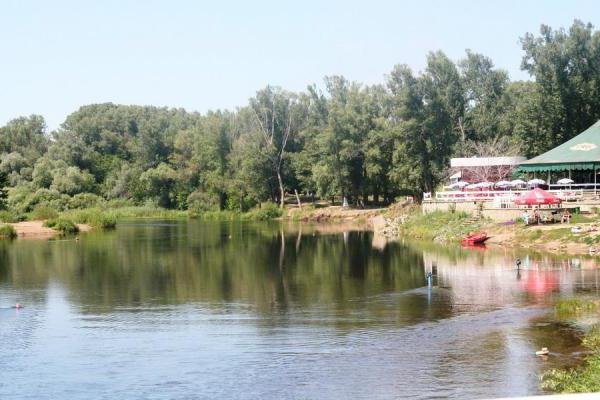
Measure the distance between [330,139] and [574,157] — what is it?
148 feet

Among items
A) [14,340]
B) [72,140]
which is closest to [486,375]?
[14,340]

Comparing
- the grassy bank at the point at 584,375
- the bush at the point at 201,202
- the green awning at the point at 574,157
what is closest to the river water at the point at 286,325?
the grassy bank at the point at 584,375

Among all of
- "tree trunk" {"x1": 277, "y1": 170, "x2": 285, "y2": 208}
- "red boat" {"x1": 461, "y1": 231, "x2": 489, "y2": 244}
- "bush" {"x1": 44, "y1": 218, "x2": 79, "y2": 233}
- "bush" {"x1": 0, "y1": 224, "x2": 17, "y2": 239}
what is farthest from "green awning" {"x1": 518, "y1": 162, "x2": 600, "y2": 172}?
"tree trunk" {"x1": 277, "y1": 170, "x2": 285, "y2": 208}

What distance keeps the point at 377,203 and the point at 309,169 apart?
11.7 metres

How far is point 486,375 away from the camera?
1038 inches

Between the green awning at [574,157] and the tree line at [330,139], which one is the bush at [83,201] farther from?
the green awning at [574,157]

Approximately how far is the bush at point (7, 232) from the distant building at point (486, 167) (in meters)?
48.8

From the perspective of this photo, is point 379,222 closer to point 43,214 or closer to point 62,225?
point 62,225

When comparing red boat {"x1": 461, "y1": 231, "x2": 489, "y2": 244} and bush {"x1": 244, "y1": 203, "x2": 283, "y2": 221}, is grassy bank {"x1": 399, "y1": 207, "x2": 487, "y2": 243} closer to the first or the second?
red boat {"x1": 461, "y1": 231, "x2": 489, "y2": 244}

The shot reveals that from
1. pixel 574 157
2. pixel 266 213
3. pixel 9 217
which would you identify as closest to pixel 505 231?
pixel 574 157

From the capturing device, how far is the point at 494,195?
77.9 metres

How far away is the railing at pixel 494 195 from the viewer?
2778 inches

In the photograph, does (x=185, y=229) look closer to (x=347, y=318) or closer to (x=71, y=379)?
(x=347, y=318)

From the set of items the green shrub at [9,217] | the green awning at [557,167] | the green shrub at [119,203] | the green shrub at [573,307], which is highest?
the green awning at [557,167]
